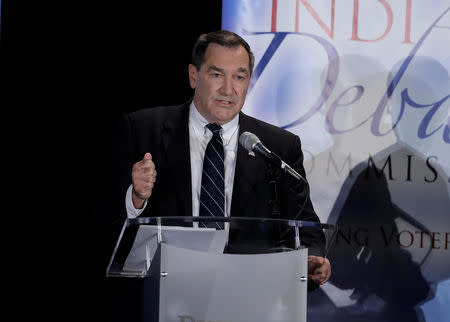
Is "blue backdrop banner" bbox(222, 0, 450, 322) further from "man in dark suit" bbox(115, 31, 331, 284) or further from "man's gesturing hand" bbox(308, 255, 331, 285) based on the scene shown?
"man's gesturing hand" bbox(308, 255, 331, 285)

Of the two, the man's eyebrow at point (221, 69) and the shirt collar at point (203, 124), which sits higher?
the man's eyebrow at point (221, 69)

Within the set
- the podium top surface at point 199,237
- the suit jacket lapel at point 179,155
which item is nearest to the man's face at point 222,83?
the suit jacket lapel at point 179,155

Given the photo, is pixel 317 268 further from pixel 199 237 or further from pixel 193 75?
pixel 193 75

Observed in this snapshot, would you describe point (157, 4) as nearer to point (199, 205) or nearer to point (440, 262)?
point (199, 205)

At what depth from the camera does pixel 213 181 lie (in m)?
2.97

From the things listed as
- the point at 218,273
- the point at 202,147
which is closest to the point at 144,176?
the point at 218,273

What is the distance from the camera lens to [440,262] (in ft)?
13.6

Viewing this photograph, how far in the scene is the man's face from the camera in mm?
3291

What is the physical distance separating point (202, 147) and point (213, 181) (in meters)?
0.26

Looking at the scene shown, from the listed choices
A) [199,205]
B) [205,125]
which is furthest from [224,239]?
[205,125]

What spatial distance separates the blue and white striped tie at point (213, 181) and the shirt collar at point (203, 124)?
19 centimetres

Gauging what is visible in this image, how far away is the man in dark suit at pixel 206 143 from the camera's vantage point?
302cm

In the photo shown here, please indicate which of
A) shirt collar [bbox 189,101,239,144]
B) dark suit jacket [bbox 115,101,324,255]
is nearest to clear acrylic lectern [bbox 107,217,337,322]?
dark suit jacket [bbox 115,101,324,255]

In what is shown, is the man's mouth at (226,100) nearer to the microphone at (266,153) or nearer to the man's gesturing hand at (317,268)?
the microphone at (266,153)
